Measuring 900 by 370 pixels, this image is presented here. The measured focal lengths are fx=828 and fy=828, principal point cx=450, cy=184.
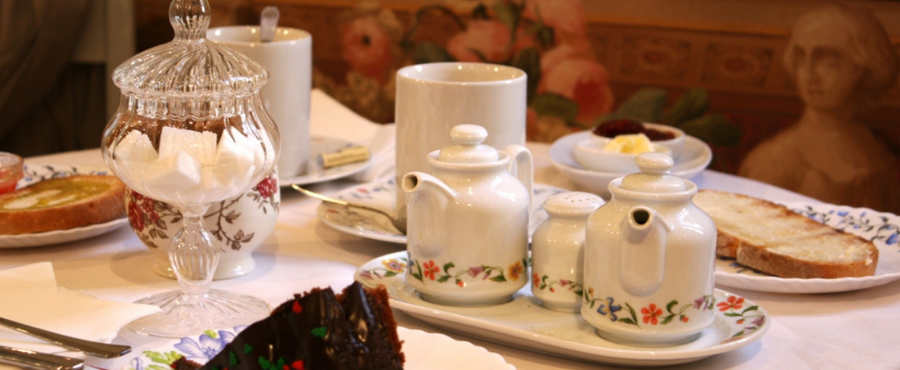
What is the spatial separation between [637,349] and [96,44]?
243cm

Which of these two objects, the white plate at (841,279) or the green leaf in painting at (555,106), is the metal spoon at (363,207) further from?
the green leaf in painting at (555,106)

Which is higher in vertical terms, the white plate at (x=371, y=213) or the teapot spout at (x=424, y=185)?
the teapot spout at (x=424, y=185)

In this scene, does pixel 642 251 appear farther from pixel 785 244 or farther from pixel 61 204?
pixel 61 204

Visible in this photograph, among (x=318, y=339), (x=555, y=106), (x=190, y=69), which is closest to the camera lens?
(x=318, y=339)

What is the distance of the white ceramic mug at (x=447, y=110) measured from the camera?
0.97 meters

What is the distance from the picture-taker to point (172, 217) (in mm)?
861

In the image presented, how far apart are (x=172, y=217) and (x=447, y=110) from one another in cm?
33

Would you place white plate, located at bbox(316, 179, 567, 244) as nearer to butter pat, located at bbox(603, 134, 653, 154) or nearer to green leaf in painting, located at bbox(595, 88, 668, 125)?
butter pat, located at bbox(603, 134, 653, 154)

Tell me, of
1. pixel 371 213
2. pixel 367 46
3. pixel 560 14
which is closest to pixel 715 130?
pixel 560 14

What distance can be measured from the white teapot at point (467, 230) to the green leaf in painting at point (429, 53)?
215cm

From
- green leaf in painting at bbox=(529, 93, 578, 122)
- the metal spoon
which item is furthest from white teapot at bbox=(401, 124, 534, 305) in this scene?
green leaf in painting at bbox=(529, 93, 578, 122)

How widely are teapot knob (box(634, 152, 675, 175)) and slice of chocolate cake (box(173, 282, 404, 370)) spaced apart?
27 centimetres

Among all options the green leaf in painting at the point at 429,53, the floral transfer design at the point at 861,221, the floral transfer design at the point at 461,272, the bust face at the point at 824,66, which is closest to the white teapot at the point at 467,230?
the floral transfer design at the point at 461,272

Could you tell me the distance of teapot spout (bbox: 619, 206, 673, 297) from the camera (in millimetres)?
660
